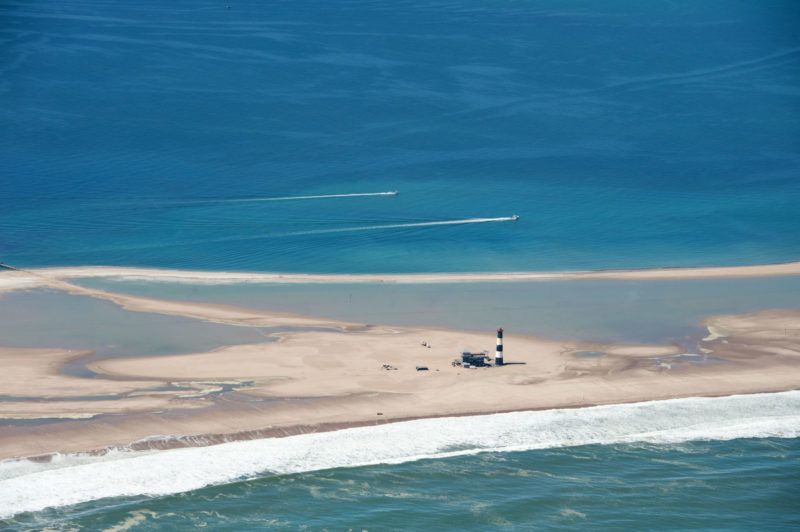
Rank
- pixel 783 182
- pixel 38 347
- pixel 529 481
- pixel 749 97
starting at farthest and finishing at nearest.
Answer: pixel 749 97 → pixel 783 182 → pixel 38 347 → pixel 529 481

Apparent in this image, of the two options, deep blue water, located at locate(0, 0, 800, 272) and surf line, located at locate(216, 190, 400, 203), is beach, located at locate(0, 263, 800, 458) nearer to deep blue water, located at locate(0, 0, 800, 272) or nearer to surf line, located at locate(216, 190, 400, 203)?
deep blue water, located at locate(0, 0, 800, 272)

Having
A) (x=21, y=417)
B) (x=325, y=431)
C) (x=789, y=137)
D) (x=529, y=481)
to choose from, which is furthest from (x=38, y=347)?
(x=789, y=137)

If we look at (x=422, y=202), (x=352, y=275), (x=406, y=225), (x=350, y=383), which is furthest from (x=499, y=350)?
(x=422, y=202)

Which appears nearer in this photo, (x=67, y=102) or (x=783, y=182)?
(x=783, y=182)

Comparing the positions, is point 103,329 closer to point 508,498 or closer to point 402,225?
point 508,498

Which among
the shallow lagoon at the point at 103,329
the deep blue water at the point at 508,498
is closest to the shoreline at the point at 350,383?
the shallow lagoon at the point at 103,329

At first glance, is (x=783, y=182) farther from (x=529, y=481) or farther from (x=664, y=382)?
(x=529, y=481)

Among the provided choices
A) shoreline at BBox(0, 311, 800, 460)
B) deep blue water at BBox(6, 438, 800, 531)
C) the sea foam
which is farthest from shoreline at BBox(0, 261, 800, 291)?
deep blue water at BBox(6, 438, 800, 531)
